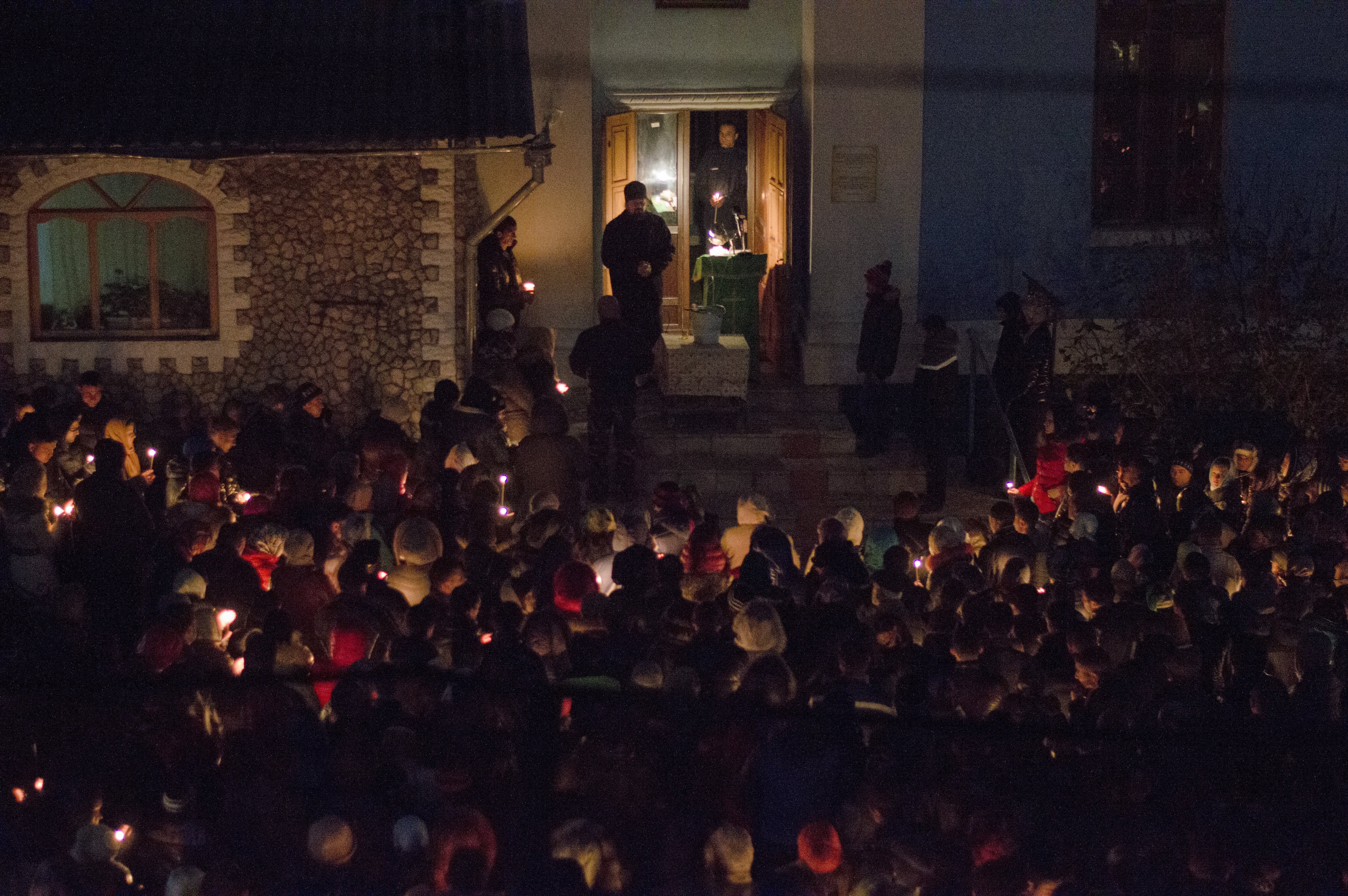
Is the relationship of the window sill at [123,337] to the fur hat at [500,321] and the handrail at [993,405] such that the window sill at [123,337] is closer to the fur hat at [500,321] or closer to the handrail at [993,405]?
the fur hat at [500,321]

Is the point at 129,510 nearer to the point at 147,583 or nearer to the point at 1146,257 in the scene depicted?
the point at 147,583

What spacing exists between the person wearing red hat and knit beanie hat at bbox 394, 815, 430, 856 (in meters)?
7.13

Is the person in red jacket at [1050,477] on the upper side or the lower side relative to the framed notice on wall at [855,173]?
lower

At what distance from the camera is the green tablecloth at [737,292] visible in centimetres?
1315

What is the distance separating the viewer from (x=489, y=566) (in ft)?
22.9

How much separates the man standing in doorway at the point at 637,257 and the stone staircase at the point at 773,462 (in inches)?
28.1

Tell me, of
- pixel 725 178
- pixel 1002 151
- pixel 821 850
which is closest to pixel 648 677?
pixel 821 850

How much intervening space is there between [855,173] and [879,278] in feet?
6.49

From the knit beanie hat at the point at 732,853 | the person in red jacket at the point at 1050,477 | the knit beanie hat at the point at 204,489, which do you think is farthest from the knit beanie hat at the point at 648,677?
the person in red jacket at the point at 1050,477

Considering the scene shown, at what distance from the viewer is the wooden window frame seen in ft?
44.1

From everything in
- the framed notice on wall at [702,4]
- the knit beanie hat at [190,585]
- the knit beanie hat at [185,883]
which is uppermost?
the framed notice on wall at [702,4]

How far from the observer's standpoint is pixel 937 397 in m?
10.8

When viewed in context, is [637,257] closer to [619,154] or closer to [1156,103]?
Answer: [619,154]

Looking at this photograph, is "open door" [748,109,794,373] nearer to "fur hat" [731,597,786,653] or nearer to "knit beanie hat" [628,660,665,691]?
"fur hat" [731,597,786,653]
